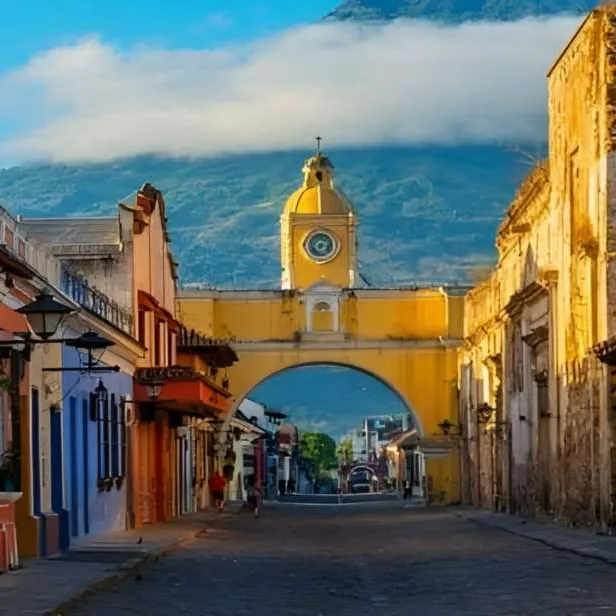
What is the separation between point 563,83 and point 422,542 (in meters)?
9.22

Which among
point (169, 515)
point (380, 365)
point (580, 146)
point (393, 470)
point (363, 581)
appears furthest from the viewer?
point (393, 470)

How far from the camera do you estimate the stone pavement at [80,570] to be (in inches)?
611

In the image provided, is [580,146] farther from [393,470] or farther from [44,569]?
[393,470]

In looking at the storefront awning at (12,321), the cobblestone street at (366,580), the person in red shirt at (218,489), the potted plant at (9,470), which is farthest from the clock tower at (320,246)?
the storefront awning at (12,321)

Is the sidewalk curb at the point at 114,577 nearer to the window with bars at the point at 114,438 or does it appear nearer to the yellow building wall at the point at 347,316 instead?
the window with bars at the point at 114,438

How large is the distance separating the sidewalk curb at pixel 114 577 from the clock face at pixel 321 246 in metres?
42.9

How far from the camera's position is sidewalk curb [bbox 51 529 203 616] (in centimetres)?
1513

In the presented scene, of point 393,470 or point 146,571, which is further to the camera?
point 393,470

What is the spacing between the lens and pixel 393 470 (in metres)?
123

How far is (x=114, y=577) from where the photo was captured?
18906 millimetres

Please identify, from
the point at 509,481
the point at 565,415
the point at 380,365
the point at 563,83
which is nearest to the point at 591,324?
the point at 565,415

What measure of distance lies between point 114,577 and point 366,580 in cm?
268

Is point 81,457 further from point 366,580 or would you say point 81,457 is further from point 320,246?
point 320,246

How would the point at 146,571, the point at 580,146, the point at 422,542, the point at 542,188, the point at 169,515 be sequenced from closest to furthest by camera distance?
the point at 146,571 → the point at 422,542 → the point at 580,146 → the point at 542,188 → the point at 169,515
